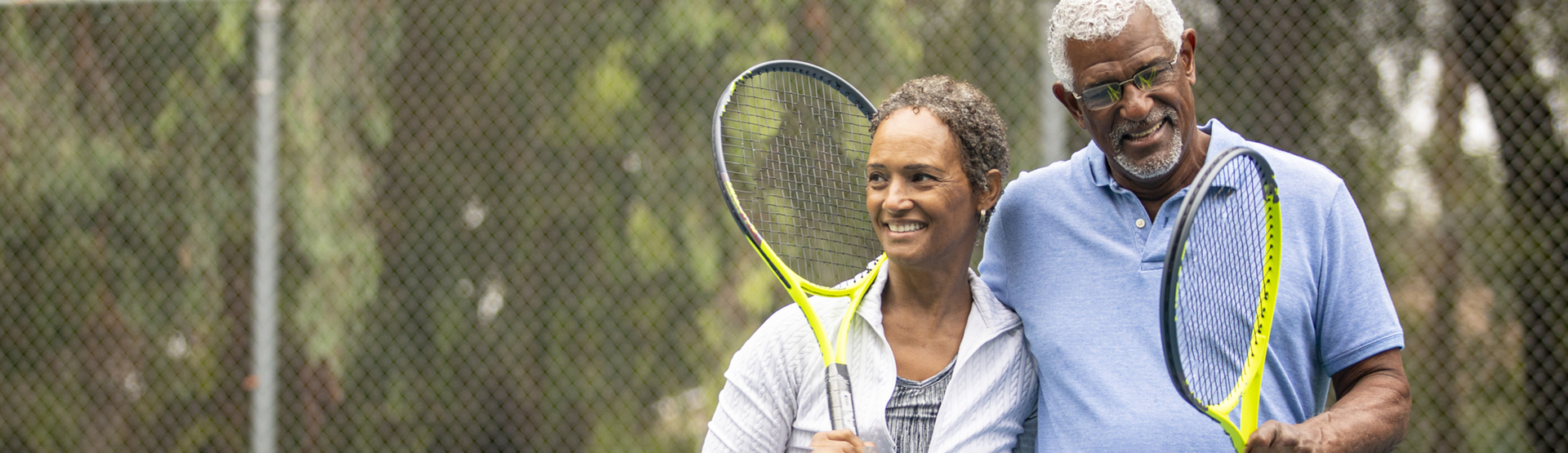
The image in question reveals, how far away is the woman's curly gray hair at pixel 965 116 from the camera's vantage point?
5.39ft

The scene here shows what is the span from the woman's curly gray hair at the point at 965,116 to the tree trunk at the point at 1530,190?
3043 mm

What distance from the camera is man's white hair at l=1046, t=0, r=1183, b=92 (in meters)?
1.57

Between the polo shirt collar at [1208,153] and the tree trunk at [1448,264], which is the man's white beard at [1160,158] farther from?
the tree trunk at [1448,264]

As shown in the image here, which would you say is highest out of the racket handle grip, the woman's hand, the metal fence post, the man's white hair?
the metal fence post

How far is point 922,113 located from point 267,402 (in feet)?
10.1

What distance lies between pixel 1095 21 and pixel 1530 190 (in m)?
3.30

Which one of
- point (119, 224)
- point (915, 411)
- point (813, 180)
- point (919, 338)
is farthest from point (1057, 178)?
point (119, 224)

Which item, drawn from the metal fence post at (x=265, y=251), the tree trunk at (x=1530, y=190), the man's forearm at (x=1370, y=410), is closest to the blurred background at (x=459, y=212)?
the tree trunk at (x=1530, y=190)

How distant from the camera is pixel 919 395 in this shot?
5.33 feet

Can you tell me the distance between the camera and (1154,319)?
1578 mm

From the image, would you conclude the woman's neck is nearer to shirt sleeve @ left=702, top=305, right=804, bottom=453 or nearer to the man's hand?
shirt sleeve @ left=702, top=305, right=804, bottom=453

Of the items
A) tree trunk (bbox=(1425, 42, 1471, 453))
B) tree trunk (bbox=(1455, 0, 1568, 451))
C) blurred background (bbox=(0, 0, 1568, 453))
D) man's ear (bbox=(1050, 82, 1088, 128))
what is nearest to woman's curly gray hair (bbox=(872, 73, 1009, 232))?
man's ear (bbox=(1050, 82, 1088, 128))

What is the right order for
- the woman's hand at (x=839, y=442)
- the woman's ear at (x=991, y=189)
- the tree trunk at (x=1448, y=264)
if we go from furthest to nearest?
the tree trunk at (x=1448, y=264)
the woman's ear at (x=991, y=189)
the woman's hand at (x=839, y=442)

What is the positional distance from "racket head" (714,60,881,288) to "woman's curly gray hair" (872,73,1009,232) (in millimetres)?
254
